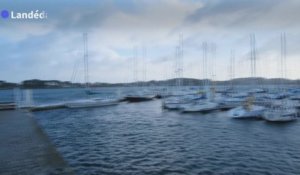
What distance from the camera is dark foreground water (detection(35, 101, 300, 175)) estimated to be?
13.4m

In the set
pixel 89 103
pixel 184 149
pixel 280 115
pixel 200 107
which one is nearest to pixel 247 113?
pixel 280 115

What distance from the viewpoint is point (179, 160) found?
1479 cm

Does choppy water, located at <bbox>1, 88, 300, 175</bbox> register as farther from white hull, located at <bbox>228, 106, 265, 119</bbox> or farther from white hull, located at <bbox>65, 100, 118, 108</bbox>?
white hull, located at <bbox>65, 100, 118, 108</bbox>

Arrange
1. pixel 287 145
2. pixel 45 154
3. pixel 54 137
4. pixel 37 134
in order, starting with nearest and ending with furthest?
pixel 45 154 < pixel 37 134 < pixel 287 145 < pixel 54 137

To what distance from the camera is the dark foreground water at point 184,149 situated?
44.1 ft

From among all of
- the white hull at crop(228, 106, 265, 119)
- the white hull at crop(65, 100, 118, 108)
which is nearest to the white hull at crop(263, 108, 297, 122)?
the white hull at crop(228, 106, 265, 119)

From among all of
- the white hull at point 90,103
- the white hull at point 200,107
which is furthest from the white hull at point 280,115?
the white hull at point 90,103

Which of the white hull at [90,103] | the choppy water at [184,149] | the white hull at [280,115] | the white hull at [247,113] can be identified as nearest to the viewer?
the choppy water at [184,149]

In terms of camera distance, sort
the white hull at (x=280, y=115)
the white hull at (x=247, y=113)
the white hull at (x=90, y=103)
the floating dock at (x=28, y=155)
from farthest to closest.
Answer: the white hull at (x=90, y=103) → the white hull at (x=247, y=113) → the white hull at (x=280, y=115) → the floating dock at (x=28, y=155)

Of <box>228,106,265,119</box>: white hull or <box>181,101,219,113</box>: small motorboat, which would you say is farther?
<box>181,101,219,113</box>: small motorboat

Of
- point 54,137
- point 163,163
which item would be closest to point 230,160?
point 163,163

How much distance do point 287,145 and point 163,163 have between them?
401 inches

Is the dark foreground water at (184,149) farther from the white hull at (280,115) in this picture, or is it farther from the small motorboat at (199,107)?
the small motorboat at (199,107)

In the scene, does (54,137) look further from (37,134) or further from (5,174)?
Result: (5,174)
